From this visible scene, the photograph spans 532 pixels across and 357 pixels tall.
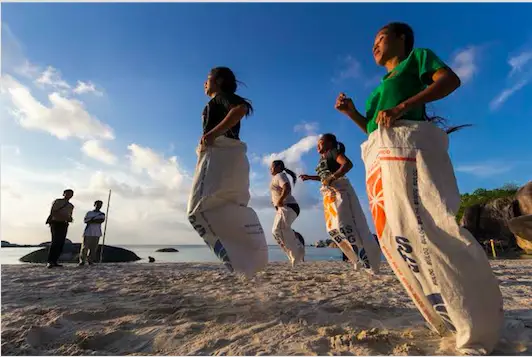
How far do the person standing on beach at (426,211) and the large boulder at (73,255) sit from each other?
57.0 ft

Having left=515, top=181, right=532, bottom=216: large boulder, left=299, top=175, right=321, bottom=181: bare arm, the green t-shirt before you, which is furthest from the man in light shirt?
left=515, top=181, right=532, bottom=216: large boulder

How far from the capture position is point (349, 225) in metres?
4.89

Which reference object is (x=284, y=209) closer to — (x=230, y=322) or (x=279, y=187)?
(x=279, y=187)

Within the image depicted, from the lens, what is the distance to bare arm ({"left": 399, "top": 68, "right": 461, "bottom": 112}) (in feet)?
5.94

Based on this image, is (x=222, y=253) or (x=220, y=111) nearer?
(x=222, y=253)

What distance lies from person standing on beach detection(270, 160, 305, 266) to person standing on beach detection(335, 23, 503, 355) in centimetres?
467

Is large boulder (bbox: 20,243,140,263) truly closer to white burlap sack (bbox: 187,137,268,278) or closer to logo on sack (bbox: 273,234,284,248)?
logo on sack (bbox: 273,234,284,248)

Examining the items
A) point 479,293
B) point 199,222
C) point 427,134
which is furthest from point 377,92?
point 199,222

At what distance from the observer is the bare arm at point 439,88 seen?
181 cm

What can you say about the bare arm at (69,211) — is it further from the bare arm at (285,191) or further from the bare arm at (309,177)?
the bare arm at (309,177)

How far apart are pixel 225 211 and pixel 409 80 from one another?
172 cm

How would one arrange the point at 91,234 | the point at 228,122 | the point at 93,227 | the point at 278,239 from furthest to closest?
1. the point at 93,227
2. the point at 91,234
3. the point at 278,239
4. the point at 228,122

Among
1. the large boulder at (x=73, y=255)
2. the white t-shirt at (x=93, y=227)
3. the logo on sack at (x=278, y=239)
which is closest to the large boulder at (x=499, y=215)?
the logo on sack at (x=278, y=239)

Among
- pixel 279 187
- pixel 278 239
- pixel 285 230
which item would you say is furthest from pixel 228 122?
pixel 278 239
